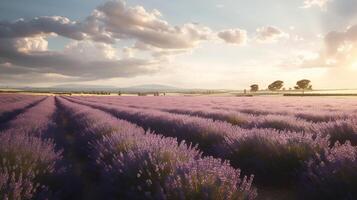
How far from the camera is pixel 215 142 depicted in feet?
22.0

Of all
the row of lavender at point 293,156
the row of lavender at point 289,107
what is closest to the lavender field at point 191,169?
the row of lavender at point 293,156

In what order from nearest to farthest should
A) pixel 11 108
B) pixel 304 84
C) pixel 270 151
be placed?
pixel 270 151, pixel 11 108, pixel 304 84

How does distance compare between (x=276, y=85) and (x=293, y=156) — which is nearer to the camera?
(x=293, y=156)

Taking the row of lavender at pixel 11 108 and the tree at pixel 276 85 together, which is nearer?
the row of lavender at pixel 11 108

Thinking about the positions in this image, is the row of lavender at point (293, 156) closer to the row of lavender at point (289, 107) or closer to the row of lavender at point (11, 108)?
the row of lavender at point (289, 107)

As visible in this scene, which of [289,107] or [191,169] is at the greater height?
[191,169]

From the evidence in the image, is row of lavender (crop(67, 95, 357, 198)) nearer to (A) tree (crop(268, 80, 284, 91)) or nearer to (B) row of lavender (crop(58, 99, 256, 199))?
(B) row of lavender (crop(58, 99, 256, 199))

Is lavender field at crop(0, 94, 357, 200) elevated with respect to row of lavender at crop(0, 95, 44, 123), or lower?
elevated

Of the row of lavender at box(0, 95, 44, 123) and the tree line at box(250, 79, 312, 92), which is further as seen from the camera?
the tree line at box(250, 79, 312, 92)

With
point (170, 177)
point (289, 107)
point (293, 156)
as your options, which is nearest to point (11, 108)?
point (289, 107)

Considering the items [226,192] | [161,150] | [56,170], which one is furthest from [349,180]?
[56,170]

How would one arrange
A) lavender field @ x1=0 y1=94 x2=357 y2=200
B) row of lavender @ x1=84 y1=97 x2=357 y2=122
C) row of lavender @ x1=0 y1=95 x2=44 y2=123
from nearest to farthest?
1. lavender field @ x1=0 y1=94 x2=357 y2=200
2. row of lavender @ x1=84 y1=97 x2=357 y2=122
3. row of lavender @ x1=0 y1=95 x2=44 y2=123

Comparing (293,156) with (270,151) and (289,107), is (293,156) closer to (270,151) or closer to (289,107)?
(270,151)

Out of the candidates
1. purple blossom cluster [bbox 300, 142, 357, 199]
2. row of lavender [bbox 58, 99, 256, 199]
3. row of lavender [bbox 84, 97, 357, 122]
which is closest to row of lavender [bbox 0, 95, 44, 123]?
row of lavender [bbox 84, 97, 357, 122]
